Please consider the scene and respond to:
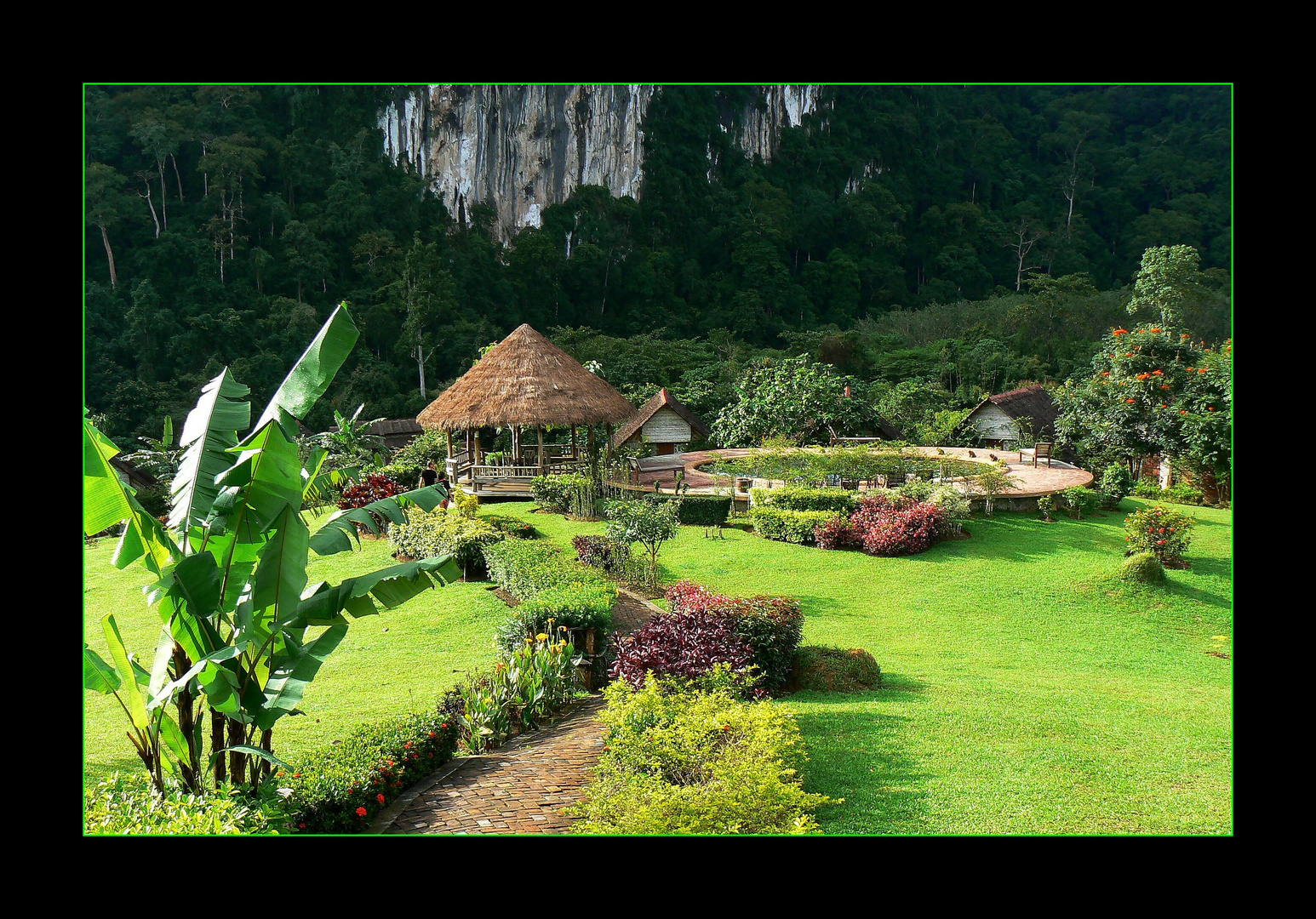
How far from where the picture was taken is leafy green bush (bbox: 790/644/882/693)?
7.38 metres

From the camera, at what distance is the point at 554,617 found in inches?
299

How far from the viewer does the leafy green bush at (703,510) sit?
1480 cm

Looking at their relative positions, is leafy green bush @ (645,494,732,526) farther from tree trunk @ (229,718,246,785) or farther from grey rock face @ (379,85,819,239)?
grey rock face @ (379,85,819,239)

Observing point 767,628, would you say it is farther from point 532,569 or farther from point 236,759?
point 236,759

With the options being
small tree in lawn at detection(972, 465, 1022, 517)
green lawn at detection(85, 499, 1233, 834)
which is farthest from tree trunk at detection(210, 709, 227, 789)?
small tree in lawn at detection(972, 465, 1022, 517)

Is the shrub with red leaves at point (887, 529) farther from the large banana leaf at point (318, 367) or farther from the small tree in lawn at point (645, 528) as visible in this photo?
the large banana leaf at point (318, 367)

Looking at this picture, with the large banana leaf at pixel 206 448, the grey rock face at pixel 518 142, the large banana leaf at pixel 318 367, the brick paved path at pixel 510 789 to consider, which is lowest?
the brick paved path at pixel 510 789

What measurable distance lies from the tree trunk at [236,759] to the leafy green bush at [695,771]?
1.62 metres

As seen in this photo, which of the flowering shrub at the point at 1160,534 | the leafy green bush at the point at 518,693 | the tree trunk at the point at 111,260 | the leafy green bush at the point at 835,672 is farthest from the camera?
the tree trunk at the point at 111,260

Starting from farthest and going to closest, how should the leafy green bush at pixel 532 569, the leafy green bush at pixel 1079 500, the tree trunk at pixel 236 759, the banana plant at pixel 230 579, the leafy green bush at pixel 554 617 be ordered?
the leafy green bush at pixel 1079 500, the leafy green bush at pixel 532 569, the leafy green bush at pixel 554 617, the tree trunk at pixel 236 759, the banana plant at pixel 230 579

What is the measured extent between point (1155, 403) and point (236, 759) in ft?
59.7

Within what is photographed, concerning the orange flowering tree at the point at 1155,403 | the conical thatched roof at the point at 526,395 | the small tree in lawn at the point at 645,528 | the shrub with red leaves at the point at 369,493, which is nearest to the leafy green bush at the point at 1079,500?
the orange flowering tree at the point at 1155,403

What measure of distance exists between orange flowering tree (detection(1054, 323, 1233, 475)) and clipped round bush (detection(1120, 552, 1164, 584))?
6.48m

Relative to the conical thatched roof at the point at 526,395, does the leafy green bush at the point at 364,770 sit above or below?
below
